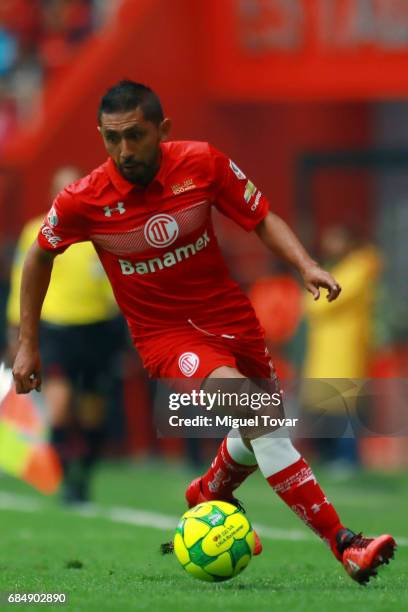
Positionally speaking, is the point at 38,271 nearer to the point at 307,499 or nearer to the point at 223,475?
the point at 223,475

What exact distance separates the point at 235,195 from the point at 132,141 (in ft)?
1.77

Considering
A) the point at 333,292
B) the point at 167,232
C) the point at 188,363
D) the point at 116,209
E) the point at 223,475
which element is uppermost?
the point at 116,209

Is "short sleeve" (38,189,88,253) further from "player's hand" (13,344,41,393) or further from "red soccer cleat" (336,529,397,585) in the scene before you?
"red soccer cleat" (336,529,397,585)

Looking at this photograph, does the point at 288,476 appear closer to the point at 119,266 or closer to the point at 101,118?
the point at 119,266

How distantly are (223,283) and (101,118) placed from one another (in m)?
0.90

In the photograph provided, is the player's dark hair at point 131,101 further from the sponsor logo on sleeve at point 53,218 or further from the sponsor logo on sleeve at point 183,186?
the sponsor logo on sleeve at point 53,218

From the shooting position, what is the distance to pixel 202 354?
678cm

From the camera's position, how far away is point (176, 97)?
17656mm

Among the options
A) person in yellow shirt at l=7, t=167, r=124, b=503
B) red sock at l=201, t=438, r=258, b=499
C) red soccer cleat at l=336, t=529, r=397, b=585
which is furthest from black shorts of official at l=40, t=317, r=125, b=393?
red soccer cleat at l=336, t=529, r=397, b=585

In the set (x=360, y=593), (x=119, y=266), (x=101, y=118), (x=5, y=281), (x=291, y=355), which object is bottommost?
(x=291, y=355)

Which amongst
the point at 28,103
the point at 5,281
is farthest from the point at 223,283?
the point at 28,103

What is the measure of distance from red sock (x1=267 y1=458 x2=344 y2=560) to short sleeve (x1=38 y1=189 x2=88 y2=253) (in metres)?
1.26

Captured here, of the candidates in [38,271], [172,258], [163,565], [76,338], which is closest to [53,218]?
[38,271]

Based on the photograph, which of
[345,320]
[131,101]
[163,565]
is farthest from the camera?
[345,320]
